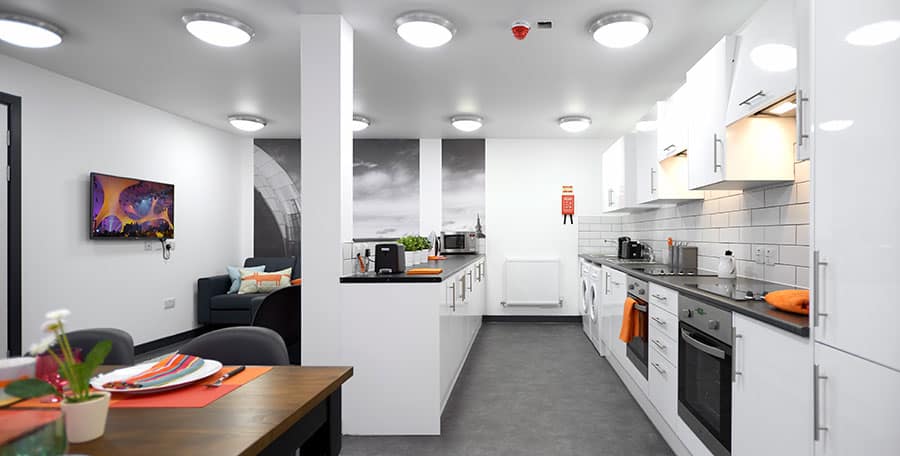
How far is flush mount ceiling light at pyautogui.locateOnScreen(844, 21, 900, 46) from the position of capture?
1265 millimetres

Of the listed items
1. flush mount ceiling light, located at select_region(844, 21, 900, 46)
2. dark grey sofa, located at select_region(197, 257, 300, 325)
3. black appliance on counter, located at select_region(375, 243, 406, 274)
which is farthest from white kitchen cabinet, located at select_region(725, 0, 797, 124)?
dark grey sofa, located at select_region(197, 257, 300, 325)

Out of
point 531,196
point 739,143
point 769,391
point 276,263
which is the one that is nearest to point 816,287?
point 769,391

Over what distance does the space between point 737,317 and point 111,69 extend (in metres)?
4.83

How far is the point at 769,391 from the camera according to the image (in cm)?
183

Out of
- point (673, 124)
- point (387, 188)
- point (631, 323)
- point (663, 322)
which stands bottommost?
point (631, 323)

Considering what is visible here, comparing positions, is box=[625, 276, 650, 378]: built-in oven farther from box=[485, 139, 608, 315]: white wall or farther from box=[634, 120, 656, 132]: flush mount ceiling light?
box=[485, 139, 608, 315]: white wall

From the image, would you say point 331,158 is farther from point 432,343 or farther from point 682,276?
point 682,276

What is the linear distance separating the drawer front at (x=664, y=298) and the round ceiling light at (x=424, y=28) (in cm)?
203

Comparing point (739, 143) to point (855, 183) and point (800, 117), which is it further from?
point (855, 183)

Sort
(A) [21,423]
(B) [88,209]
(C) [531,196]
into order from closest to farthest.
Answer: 1. (A) [21,423]
2. (B) [88,209]
3. (C) [531,196]

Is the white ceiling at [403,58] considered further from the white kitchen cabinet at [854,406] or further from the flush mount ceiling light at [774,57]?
the white kitchen cabinet at [854,406]

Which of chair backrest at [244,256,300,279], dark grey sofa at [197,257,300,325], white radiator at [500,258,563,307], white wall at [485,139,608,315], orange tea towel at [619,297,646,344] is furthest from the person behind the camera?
white wall at [485,139,608,315]

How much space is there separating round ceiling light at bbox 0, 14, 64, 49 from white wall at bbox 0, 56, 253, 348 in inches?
33.9

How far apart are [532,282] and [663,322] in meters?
4.01
